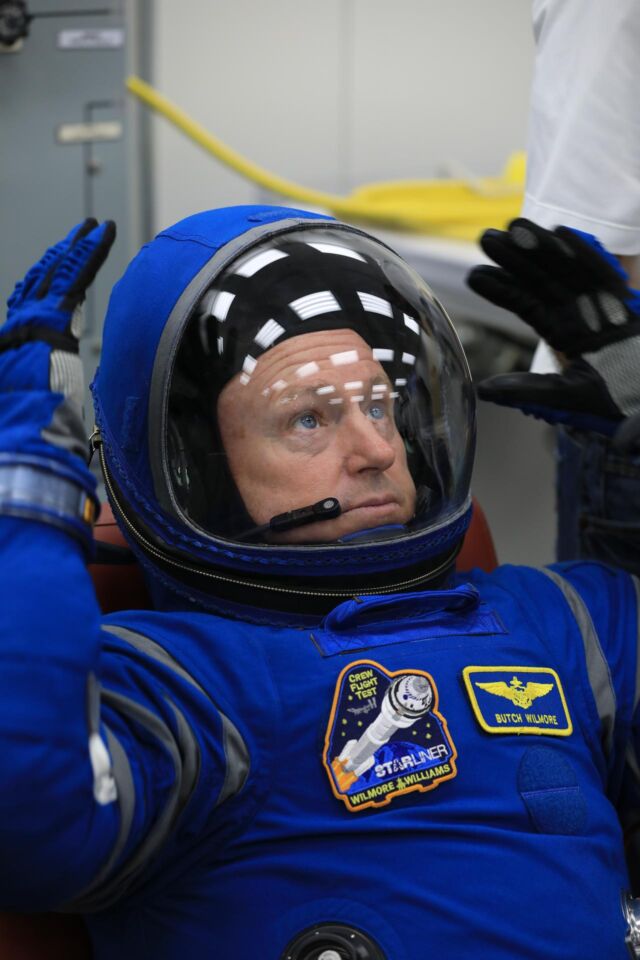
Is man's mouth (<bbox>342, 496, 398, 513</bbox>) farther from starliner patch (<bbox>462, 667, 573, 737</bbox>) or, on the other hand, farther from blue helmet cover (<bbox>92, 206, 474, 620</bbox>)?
starliner patch (<bbox>462, 667, 573, 737</bbox>)

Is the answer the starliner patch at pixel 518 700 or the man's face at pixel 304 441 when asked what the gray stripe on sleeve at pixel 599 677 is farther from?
the man's face at pixel 304 441

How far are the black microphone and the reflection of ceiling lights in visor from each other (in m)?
0.18

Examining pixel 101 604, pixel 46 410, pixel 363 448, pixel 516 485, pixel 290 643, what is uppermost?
pixel 46 410

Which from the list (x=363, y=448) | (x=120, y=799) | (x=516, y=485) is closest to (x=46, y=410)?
(x=120, y=799)

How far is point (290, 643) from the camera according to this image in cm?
105

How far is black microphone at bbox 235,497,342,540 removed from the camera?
1.12 m

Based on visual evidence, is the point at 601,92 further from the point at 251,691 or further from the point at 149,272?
the point at 251,691

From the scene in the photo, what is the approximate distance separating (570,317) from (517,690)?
0.40m

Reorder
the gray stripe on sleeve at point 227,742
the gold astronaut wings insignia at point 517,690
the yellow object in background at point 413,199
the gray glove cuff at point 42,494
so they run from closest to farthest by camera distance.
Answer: the gray glove cuff at point 42,494, the gray stripe on sleeve at point 227,742, the gold astronaut wings insignia at point 517,690, the yellow object in background at point 413,199

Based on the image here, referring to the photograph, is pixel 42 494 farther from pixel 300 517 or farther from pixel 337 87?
pixel 337 87

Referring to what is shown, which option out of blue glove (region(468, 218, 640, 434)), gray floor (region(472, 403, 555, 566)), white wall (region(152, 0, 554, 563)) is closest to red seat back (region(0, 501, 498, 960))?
blue glove (region(468, 218, 640, 434))

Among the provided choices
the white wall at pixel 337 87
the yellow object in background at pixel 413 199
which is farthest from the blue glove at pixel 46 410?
the white wall at pixel 337 87

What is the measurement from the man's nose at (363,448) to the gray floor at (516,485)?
1.31m

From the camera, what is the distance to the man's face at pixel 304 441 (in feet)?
3.72
